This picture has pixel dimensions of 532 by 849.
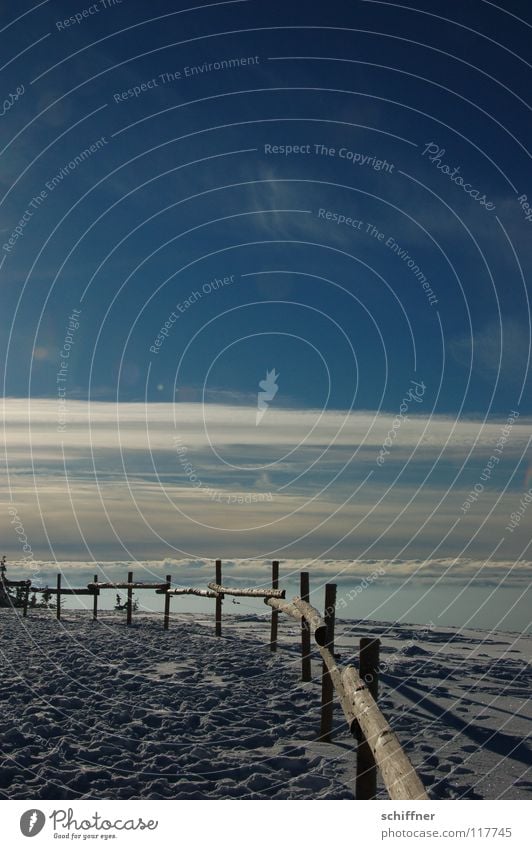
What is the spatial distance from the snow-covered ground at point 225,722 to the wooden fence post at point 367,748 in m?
1.37

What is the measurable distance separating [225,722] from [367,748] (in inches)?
195

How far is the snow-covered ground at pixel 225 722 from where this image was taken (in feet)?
26.7

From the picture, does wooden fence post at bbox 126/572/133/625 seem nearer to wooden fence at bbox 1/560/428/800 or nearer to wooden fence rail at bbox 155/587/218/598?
wooden fence rail at bbox 155/587/218/598

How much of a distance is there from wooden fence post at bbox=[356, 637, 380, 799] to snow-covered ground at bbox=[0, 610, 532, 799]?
1368 mm

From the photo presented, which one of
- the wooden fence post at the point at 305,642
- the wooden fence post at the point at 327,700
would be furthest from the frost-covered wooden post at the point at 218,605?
the wooden fence post at the point at 327,700

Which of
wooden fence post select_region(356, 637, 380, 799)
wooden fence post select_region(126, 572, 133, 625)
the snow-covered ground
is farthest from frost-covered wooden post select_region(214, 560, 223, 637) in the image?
wooden fence post select_region(356, 637, 380, 799)

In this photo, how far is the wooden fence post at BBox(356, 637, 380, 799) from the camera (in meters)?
6.46

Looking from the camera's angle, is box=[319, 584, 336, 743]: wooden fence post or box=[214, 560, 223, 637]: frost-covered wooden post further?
box=[214, 560, 223, 637]: frost-covered wooden post

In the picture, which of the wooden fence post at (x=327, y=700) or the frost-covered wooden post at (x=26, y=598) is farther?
the frost-covered wooden post at (x=26, y=598)

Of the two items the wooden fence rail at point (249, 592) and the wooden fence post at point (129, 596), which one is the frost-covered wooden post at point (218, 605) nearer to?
the wooden fence rail at point (249, 592)

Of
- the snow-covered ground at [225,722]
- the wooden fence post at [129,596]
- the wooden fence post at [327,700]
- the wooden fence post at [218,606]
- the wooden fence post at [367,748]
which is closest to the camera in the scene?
the wooden fence post at [367,748]

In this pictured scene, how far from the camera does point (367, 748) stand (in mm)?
6410
